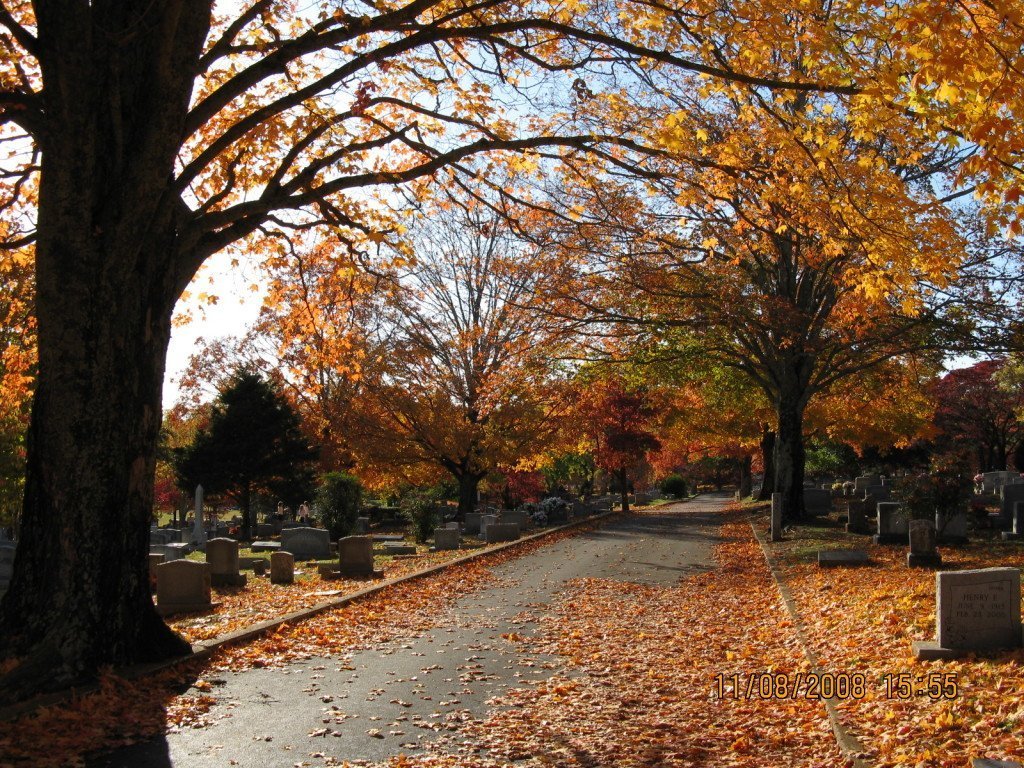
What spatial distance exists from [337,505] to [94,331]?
21587 mm

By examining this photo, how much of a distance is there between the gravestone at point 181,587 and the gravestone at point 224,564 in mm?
3293

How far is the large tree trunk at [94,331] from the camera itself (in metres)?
7.44

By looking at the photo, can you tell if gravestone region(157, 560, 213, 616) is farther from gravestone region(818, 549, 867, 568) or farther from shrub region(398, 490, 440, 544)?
shrub region(398, 490, 440, 544)

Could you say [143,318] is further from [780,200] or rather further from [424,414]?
[424,414]

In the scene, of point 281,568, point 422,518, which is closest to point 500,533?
point 422,518

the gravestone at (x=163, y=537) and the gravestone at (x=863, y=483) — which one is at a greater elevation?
the gravestone at (x=863, y=483)

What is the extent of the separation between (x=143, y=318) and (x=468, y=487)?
82.8 ft

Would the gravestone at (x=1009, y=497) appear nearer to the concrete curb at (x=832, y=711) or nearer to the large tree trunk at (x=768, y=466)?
the concrete curb at (x=832, y=711)

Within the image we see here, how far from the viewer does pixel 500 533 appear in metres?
24.4

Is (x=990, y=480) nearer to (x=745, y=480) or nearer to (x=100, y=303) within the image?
(x=745, y=480)

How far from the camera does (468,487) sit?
108ft

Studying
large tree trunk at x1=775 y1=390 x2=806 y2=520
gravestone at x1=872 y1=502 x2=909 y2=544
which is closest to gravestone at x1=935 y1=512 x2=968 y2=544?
gravestone at x1=872 y1=502 x2=909 y2=544

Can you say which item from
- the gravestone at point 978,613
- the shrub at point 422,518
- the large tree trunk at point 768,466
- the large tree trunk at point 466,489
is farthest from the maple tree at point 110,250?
the large tree trunk at point 768,466

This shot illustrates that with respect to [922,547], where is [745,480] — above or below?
below
